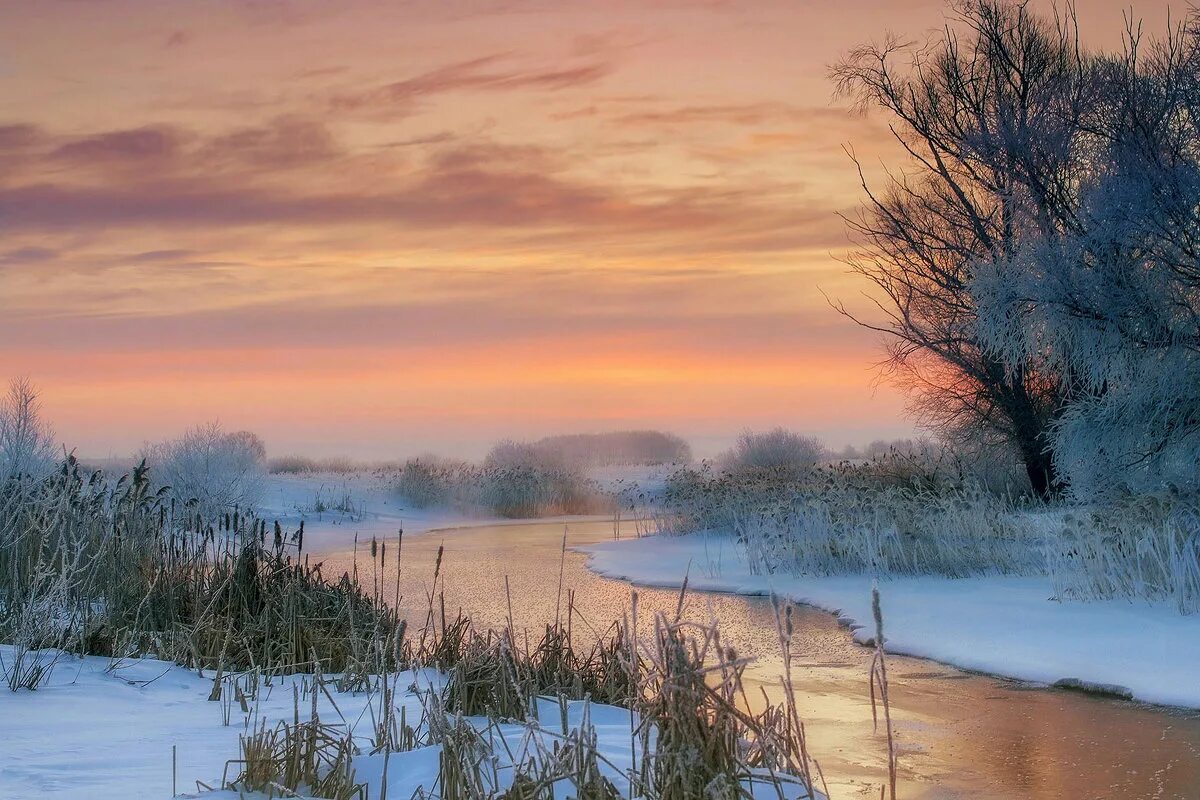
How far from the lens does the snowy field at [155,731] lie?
13.5 ft

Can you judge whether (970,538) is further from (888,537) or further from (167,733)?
(167,733)

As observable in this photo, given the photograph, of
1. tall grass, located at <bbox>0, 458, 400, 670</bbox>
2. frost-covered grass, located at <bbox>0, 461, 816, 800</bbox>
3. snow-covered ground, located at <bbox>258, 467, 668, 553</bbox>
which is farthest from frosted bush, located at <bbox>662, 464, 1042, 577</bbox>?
snow-covered ground, located at <bbox>258, 467, 668, 553</bbox>

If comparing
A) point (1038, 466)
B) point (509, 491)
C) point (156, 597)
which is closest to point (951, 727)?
point (156, 597)

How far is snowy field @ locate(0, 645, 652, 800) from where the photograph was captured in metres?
4.11

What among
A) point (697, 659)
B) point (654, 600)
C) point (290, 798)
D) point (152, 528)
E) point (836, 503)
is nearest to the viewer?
point (697, 659)

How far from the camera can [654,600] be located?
36.9ft

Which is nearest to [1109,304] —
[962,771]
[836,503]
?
[836,503]

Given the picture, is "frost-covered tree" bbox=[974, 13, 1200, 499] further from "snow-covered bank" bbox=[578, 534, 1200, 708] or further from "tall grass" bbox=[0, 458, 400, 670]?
"tall grass" bbox=[0, 458, 400, 670]

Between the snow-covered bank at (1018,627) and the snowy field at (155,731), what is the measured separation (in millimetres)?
2723

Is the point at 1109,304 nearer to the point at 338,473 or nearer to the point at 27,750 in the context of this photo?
the point at 27,750

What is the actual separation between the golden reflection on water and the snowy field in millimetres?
767

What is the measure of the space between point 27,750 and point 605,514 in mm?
22085

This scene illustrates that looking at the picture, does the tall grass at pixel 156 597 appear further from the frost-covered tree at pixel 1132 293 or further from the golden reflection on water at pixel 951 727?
the frost-covered tree at pixel 1132 293

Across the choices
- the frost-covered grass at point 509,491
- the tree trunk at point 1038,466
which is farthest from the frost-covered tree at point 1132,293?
the frost-covered grass at point 509,491
